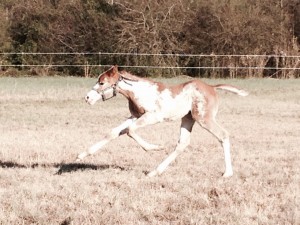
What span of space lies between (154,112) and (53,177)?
1.68 metres

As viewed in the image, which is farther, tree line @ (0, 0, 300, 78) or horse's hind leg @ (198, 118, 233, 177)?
tree line @ (0, 0, 300, 78)

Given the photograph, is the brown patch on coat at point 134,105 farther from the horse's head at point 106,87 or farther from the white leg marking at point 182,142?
the white leg marking at point 182,142

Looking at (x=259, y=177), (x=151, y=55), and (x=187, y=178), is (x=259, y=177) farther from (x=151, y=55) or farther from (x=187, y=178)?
(x=151, y=55)

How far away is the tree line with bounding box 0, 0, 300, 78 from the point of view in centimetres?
3656

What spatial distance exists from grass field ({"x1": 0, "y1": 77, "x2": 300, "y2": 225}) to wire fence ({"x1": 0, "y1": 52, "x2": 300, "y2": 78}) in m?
18.1

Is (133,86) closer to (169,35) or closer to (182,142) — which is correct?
(182,142)

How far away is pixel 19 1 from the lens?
42.6m

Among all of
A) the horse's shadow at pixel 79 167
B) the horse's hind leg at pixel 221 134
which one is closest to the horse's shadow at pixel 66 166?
the horse's shadow at pixel 79 167

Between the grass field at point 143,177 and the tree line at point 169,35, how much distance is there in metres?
18.7

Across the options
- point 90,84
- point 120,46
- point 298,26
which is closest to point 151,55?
point 120,46

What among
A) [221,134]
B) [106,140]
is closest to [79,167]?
[106,140]

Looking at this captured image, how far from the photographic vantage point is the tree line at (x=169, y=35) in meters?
36.6

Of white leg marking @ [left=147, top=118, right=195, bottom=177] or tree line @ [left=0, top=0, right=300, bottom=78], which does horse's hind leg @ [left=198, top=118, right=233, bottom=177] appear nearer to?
white leg marking @ [left=147, top=118, right=195, bottom=177]

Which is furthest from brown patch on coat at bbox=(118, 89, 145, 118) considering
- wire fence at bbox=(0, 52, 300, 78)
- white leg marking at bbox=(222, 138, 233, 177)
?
wire fence at bbox=(0, 52, 300, 78)
